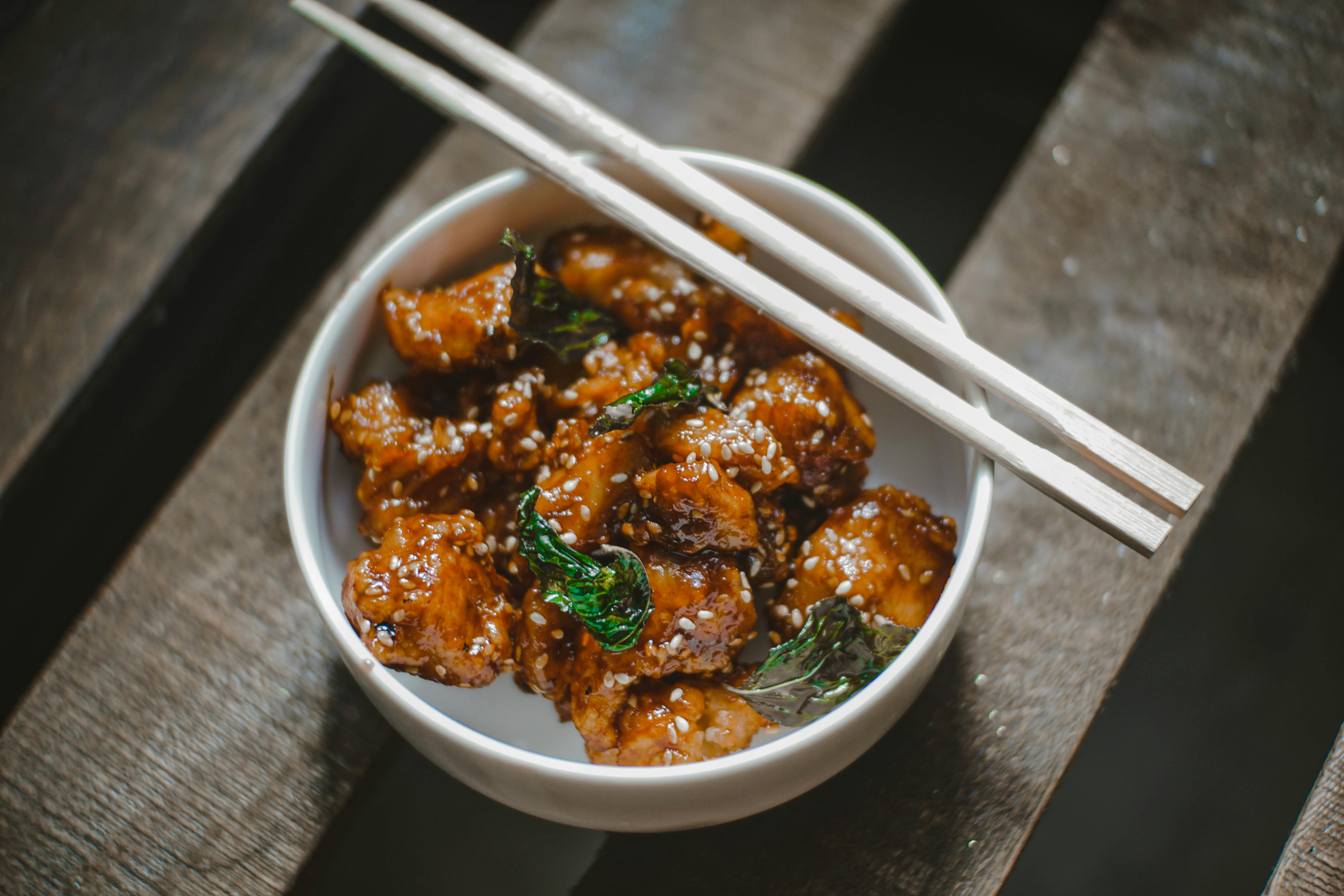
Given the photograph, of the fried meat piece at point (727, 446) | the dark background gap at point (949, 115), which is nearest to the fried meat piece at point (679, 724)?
the fried meat piece at point (727, 446)

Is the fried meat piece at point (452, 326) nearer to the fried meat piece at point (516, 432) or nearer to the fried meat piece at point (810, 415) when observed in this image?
the fried meat piece at point (516, 432)

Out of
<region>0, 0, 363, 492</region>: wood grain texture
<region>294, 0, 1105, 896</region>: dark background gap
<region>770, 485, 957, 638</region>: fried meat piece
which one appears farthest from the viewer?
<region>294, 0, 1105, 896</region>: dark background gap

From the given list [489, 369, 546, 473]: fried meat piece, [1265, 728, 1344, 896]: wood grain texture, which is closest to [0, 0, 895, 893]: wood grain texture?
[489, 369, 546, 473]: fried meat piece

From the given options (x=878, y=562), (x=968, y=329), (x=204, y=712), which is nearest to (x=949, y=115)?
(x=968, y=329)

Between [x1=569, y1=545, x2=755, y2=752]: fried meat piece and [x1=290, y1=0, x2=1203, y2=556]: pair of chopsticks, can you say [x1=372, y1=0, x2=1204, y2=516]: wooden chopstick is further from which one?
[x1=569, y1=545, x2=755, y2=752]: fried meat piece

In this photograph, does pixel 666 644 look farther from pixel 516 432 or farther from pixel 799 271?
pixel 799 271

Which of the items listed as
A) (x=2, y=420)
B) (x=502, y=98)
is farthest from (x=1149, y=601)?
(x=2, y=420)
